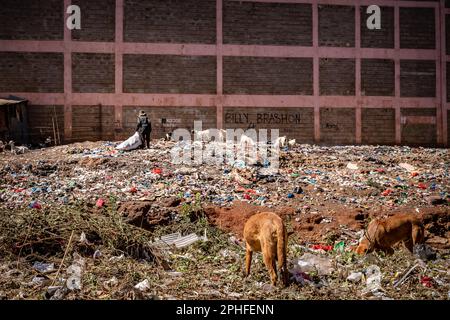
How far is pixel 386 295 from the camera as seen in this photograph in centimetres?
391

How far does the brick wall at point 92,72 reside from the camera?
47.6ft

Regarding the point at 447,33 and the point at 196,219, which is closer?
the point at 196,219

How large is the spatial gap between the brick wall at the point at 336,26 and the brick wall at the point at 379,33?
1.34ft

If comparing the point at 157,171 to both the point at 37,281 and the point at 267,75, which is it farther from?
the point at 267,75

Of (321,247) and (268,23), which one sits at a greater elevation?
(268,23)

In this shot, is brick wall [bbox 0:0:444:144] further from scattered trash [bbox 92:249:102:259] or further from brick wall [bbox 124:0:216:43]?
scattered trash [bbox 92:249:102:259]

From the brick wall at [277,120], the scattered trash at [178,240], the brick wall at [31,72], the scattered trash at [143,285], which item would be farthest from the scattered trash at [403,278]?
the brick wall at [31,72]

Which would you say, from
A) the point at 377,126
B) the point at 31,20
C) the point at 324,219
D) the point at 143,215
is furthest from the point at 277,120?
the point at 143,215

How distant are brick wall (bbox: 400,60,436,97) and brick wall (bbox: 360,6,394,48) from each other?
1.13 metres

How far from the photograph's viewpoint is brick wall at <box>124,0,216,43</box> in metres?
14.8

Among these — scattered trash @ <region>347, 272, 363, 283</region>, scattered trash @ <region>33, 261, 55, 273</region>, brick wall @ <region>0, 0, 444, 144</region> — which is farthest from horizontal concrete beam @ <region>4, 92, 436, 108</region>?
scattered trash @ <region>347, 272, 363, 283</region>

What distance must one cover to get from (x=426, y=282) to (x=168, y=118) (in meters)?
11.7

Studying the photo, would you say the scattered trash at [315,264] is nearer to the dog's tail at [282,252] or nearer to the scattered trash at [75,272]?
the dog's tail at [282,252]

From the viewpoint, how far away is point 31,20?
14.4 metres
